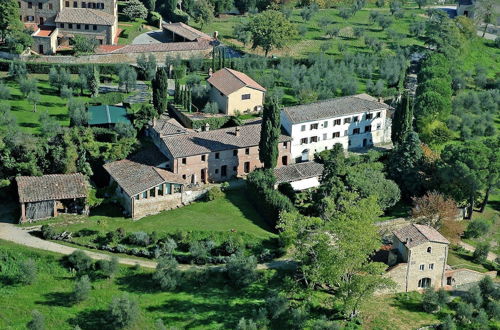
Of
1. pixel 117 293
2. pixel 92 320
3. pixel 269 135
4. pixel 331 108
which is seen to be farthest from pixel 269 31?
pixel 92 320

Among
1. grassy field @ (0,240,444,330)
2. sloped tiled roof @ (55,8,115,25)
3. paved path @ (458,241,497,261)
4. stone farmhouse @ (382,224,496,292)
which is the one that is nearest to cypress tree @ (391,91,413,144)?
paved path @ (458,241,497,261)

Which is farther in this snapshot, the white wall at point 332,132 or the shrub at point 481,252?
the white wall at point 332,132

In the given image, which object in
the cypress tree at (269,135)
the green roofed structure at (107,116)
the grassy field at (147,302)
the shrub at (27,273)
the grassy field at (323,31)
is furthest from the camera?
the grassy field at (323,31)

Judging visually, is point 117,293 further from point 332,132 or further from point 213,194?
point 332,132

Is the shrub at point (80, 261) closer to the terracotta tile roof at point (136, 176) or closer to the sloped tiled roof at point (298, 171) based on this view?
the terracotta tile roof at point (136, 176)

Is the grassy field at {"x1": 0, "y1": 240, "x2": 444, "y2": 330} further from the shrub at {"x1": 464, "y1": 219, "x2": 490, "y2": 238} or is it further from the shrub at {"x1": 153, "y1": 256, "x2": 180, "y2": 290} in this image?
the shrub at {"x1": 464, "y1": 219, "x2": 490, "y2": 238}

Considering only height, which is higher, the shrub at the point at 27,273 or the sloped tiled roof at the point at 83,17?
Answer: the sloped tiled roof at the point at 83,17

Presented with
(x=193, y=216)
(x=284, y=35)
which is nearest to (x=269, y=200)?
(x=193, y=216)

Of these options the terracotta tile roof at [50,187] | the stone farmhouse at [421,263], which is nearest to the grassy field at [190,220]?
the terracotta tile roof at [50,187]
